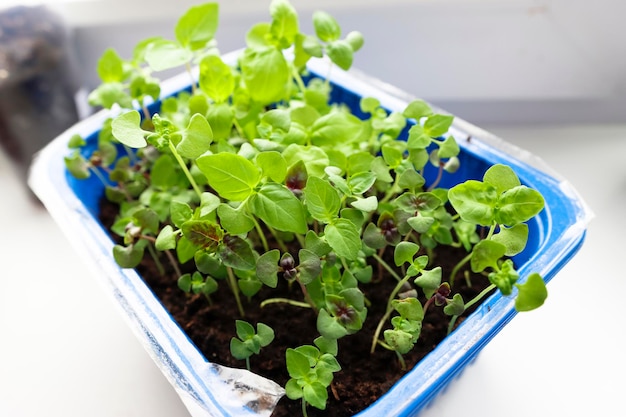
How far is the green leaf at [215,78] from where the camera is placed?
727mm

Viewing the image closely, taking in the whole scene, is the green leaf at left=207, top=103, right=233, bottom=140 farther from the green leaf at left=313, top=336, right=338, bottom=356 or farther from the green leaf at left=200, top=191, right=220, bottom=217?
the green leaf at left=313, top=336, right=338, bottom=356

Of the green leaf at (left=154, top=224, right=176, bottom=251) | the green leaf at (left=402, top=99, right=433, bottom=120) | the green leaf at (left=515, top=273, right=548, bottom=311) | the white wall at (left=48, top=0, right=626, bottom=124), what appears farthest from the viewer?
the white wall at (left=48, top=0, right=626, bottom=124)

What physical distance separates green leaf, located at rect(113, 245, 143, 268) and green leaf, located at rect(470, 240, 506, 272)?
1.27 ft

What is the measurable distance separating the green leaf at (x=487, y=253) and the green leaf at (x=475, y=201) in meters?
0.02

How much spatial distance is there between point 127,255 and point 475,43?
2.46ft

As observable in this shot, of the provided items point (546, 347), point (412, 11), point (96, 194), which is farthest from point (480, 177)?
point (96, 194)

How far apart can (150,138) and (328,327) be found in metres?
0.27

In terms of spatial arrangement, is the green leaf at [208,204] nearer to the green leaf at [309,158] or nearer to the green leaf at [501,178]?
the green leaf at [309,158]

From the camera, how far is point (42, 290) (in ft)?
3.28

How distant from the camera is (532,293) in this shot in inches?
20.5

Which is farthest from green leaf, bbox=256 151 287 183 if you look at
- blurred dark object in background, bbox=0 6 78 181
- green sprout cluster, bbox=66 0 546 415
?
blurred dark object in background, bbox=0 6 78 181

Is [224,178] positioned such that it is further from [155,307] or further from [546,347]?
[546,347]

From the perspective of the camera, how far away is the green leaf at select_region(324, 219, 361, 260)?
571mm

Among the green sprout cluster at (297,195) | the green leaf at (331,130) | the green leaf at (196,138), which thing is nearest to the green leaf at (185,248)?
the green sprout cluster at (297,195)
